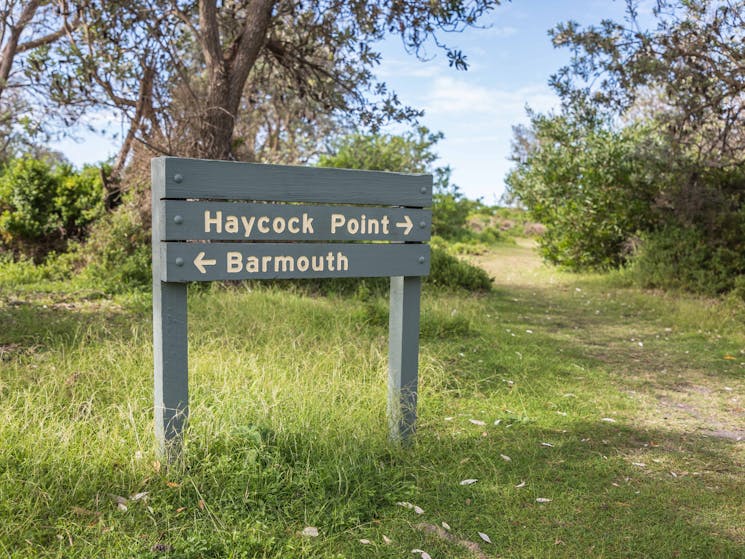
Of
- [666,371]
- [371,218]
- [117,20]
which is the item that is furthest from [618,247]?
[371,218]

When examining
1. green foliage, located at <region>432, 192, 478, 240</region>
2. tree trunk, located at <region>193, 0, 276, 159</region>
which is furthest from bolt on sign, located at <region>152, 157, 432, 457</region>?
green foliage, located at <region>432, 192, 478, 240</region>

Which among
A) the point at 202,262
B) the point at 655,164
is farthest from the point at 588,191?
the point at 202,262

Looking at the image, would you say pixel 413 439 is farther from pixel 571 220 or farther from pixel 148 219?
pixel 571 220

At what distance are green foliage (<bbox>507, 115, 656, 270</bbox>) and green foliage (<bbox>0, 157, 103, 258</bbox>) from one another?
1041 cm

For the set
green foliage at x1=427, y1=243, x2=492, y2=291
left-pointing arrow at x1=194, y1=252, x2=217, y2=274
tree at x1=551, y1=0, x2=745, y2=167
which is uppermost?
tree at x1=551, y1=0, x2=745, y2=167

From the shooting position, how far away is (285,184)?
12.7 feet

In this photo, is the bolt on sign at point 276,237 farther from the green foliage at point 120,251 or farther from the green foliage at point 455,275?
the green foliage at point 455,275

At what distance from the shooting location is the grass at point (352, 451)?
317 centimetres

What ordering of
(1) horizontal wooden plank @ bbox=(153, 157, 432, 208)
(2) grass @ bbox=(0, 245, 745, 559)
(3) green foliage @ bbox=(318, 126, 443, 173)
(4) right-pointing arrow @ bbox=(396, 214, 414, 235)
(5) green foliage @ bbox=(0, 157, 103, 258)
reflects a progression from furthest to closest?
(3) green foliage @ bbox=(318, 126, 443, 173) → (5) green foliage @ bbox=(0, 157, 103, 258) → (4) right-pointing arrow @ bbox=(396, 214, 414, 235) → (1) horizontal wooden plank @ bbox=(153, 157, 432, 208) → (2) grass @ bbox=(0, 245, 745, 559)

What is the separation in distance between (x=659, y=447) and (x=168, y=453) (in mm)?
3400

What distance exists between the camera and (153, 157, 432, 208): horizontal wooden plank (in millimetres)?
3537

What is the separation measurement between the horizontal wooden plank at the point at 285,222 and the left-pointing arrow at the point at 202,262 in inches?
4.3

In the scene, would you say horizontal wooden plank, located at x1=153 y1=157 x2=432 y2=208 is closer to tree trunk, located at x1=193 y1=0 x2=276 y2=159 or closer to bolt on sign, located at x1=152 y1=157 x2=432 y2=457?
bolt on sign, located at x1=152 y1=157 x2=432 y2=457

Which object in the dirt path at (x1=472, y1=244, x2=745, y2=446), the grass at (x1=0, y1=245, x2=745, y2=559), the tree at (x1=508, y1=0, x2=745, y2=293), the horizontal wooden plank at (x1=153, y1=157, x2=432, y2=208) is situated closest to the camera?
the grass at (x1=0, y1=245, x2=745, y2=559)
